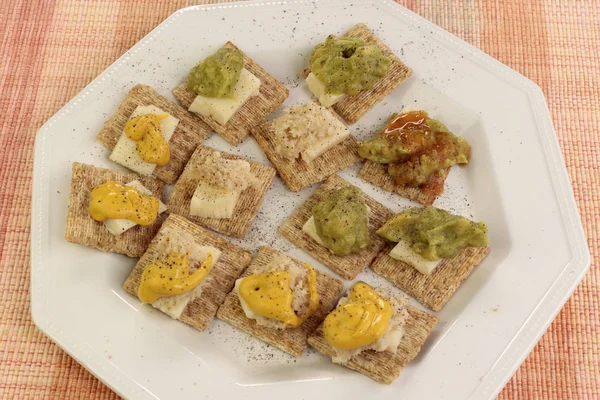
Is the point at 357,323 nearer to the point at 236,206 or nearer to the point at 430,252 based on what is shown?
the point at 430,252

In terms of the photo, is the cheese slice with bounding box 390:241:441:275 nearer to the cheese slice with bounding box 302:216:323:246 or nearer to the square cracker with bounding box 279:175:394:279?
the square cracker with bounding box 279:175:394:279

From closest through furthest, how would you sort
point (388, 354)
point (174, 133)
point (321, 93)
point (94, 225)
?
point (388, 354)
point (94, 225)
point (174, 133)
point (321, 93)

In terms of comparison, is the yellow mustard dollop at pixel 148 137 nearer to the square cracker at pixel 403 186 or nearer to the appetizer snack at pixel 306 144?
the appetizer snack at pixel 306 144

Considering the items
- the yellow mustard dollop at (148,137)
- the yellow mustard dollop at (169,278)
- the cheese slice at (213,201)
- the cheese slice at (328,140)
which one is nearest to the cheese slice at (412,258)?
the cheese slice at (328,140)

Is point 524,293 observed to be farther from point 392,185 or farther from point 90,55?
point 90,55

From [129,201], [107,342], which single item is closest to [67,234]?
[129,201]

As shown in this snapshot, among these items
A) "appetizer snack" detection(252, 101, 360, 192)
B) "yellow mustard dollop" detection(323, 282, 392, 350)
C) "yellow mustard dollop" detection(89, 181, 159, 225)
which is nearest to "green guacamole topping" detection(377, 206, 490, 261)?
"yellow mustard dollop" detection(323, 282, 392, 350)

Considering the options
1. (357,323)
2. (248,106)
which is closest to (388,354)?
(357,323)
